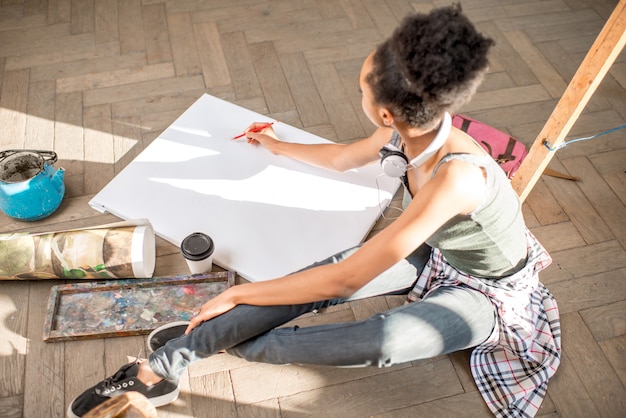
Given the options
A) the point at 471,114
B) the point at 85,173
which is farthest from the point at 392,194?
the point at 85,173

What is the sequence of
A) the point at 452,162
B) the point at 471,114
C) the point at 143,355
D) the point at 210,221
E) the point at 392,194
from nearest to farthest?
the point at 452,162, the point at 143,355, the point at 210,221, the point at 392,194, the point at 471,114

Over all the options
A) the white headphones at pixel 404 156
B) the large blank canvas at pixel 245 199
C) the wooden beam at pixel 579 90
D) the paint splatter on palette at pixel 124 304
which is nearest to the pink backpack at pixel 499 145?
the wooden beam at pixel 579 90

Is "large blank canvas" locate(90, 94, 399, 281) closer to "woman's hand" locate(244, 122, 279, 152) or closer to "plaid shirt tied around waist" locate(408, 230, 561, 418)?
"woman's hand" locate(244, 122, 279, 152)

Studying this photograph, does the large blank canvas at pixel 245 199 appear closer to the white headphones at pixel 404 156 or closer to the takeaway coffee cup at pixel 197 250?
the takeaway coffee cup at pixel 197 250

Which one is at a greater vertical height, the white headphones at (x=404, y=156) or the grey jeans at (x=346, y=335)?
the white headphones at (x=404, y=156)

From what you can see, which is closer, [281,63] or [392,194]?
[392,194]

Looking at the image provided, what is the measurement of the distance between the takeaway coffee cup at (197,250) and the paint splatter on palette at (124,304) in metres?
0.06

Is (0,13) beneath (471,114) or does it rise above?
above

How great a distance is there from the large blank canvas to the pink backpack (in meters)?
0.31

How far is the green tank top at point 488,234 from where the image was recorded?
1060 mm

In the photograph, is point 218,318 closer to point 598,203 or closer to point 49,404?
point 49,404

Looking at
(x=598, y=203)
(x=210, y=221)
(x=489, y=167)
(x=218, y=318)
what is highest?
(x=489, y=167)

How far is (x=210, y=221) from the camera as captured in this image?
160 centimetres

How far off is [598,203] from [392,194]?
672 millimetres
